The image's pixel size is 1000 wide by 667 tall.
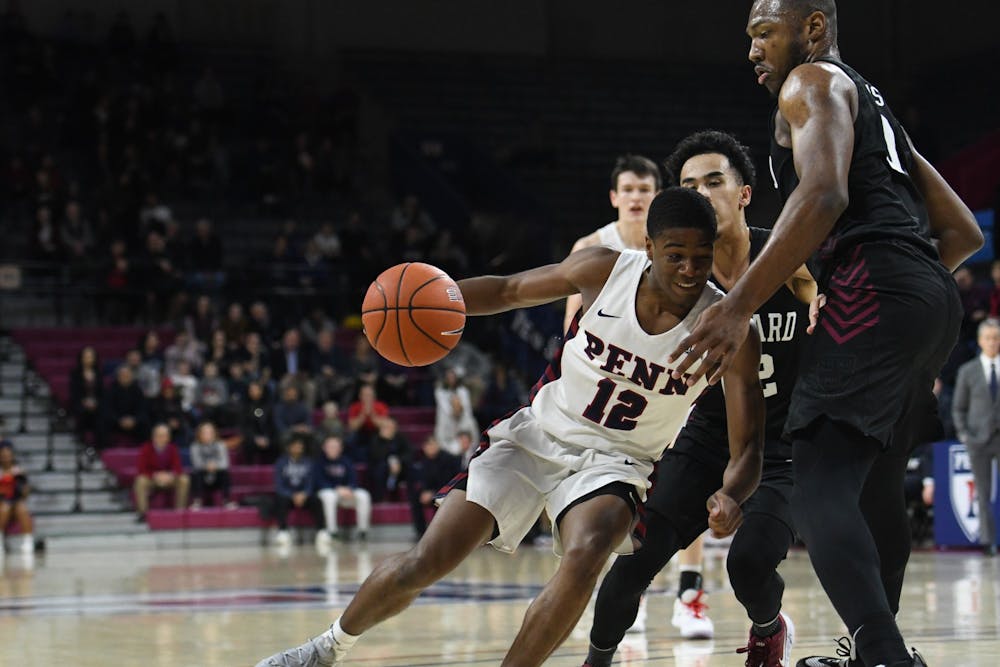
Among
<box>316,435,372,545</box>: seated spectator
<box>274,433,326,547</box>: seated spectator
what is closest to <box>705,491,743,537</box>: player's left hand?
<box>316,435,372,545</box>: seated spectator

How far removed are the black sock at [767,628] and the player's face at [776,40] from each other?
2.08m

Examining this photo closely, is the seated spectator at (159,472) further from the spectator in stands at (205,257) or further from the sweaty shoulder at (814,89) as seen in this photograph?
the sweaty shoulder at (814,89)

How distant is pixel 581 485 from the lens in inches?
180

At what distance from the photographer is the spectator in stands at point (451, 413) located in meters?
16.9

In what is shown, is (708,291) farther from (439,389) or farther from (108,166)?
(108,166)

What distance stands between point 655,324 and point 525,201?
Result: 17.4 metres

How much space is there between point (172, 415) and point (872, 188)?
13.2 meters

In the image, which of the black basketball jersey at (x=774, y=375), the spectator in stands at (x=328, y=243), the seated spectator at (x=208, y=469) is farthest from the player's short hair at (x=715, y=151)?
the spectator in stands at (x=328, y=243)

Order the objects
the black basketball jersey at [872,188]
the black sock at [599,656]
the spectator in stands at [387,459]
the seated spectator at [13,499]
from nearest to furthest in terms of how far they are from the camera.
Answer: the black basketball jersey at [872,188], the black sock at [599,656], the seated spectator at [13,499], the spectator in stands at [387,459]

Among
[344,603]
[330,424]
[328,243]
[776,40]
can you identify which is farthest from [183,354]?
[776,40]

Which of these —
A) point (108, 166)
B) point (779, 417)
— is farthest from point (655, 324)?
point (108, 166)

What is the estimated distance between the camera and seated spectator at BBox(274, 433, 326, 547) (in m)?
15.9

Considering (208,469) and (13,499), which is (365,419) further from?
(13,499)

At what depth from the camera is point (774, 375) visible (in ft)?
17.6
